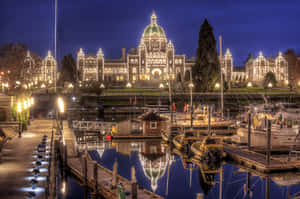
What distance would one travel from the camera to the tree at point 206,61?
7006 centimetres

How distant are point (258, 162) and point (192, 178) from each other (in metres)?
4.57

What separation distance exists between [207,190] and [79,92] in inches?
2576

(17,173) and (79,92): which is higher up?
(79,92)

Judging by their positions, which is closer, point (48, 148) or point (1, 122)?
point (48, 148)

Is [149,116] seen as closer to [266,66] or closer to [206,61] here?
[206,61]

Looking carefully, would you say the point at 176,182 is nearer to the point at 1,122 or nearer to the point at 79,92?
the point at 1,122

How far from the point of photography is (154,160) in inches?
1101

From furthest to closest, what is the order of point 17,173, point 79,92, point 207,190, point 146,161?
1. point 79,92
2. point 146,161
3. point 207,190
4. point 17,173

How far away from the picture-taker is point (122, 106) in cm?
7256

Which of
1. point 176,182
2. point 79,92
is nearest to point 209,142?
point 176,182

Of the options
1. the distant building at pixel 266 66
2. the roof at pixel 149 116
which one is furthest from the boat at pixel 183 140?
the distant building at pixel 266 66

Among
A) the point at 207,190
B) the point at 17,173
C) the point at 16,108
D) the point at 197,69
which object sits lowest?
the point at 207,190

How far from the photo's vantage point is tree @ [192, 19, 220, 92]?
70.1 m

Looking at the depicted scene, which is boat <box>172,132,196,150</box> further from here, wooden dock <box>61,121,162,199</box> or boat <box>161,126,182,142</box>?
wooden dock <box>61,121,162,199</box>
